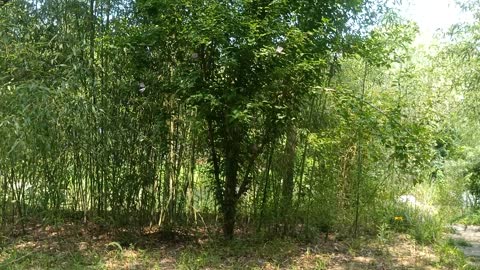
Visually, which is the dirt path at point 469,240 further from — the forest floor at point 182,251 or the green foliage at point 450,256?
the forest floor at point 182,251

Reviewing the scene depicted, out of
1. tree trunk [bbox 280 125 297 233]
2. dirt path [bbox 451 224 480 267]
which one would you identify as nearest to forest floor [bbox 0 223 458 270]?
tree trunk [bbox 280 125 297 233]

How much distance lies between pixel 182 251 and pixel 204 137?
1024 mm

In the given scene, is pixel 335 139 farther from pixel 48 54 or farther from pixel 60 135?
pixel 48 54

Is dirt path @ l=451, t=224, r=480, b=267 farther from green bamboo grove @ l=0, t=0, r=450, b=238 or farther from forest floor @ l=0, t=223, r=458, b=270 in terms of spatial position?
green bamboo grove @ l=0, t=0, r=450, b=238

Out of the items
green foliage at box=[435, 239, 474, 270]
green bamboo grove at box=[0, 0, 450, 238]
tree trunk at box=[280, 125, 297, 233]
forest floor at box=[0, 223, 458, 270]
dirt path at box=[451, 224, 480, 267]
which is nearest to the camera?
green bamboo grove at box=[0, 0, 450, 238]

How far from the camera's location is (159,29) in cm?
391

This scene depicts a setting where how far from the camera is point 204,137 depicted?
4332 millimetres

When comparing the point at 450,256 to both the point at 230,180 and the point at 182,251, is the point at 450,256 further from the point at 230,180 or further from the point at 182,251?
the point at 182,251

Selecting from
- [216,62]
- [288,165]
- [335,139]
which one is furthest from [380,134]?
[216,62]

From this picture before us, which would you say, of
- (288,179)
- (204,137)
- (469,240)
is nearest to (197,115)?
(204,137)

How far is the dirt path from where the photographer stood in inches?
183

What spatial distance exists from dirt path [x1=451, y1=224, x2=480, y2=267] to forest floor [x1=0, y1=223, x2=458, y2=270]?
0.40 meters

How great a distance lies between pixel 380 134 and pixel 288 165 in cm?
91

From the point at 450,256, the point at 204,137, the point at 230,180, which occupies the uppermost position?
the point at 204,137
